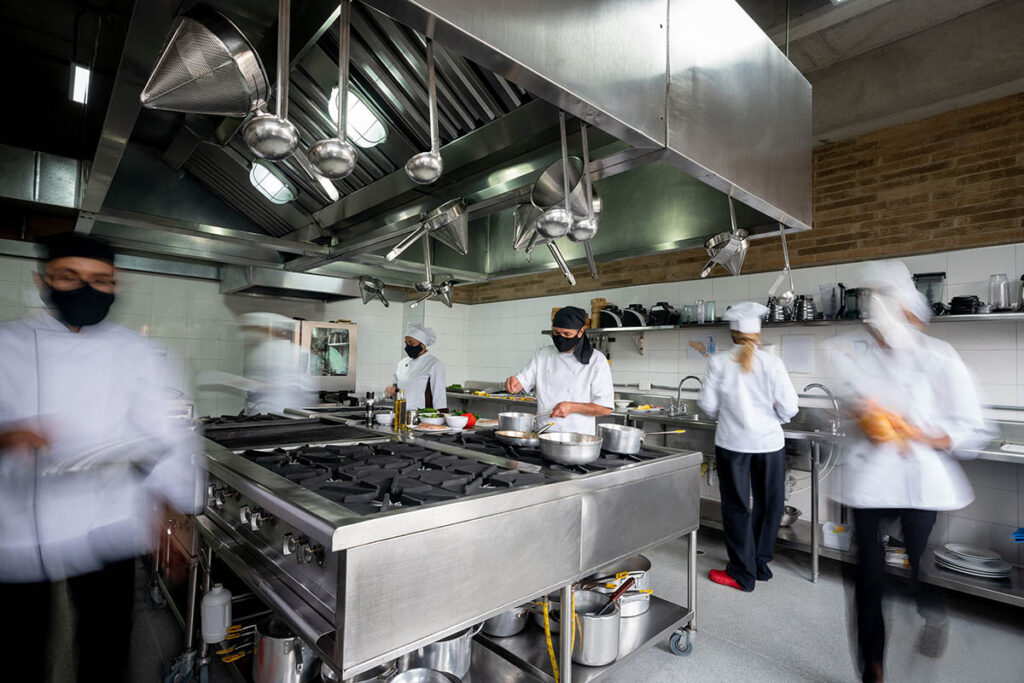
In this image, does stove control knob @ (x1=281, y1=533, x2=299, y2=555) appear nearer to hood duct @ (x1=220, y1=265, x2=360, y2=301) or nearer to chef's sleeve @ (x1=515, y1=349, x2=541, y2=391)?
chef's sleeve @ (x1=515, y1=349, x2=541, y2=391)

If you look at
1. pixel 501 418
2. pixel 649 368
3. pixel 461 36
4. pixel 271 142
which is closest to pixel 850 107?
pixel 649 368

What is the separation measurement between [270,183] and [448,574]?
7.09 feet

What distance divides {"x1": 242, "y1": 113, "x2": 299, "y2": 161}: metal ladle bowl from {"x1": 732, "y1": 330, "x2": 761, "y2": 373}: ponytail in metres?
3.02

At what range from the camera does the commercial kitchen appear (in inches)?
53.1

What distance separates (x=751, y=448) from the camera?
10.7 feet

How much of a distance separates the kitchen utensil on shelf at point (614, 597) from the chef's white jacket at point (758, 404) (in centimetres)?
158

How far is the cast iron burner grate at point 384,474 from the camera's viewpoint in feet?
4.61

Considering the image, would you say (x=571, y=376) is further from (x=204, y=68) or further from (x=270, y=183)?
(x=204, y=68)

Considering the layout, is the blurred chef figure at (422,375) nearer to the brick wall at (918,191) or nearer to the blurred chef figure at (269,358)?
the blurred chef figure at (269,358)

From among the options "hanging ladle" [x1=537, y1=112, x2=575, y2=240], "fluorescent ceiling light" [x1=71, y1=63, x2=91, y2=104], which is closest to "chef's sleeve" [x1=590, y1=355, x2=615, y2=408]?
"hanging ladle" [x1=537, y1=112, x2=575, y2=240]

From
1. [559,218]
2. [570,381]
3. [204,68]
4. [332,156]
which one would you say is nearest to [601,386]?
[570,381]

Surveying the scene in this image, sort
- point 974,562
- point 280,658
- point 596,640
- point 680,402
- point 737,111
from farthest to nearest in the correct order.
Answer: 1. point 680,402
2. point 974,562
3. point 737,111
4. point 596,640
5. point 280,658

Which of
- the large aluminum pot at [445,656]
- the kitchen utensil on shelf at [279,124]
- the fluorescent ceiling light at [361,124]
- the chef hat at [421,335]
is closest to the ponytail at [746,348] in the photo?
the large aluminum pot at [445,656]

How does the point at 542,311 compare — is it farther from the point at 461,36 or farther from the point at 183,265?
the point at 461,36
